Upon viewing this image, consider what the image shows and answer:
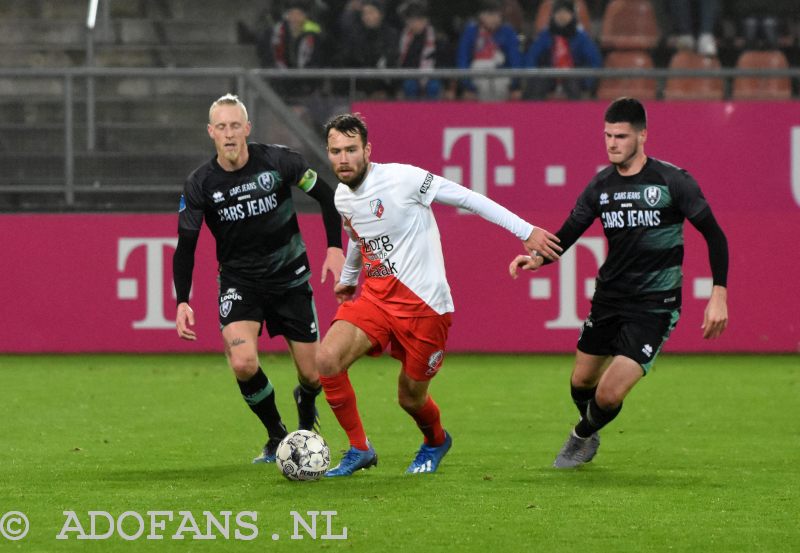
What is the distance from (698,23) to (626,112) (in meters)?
11.5

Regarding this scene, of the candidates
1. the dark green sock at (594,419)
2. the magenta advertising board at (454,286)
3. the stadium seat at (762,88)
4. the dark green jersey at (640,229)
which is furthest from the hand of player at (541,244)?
the stadium seat at (762,88)

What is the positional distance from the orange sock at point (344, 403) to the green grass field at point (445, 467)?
22 cm

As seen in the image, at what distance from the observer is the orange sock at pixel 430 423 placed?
308 inches

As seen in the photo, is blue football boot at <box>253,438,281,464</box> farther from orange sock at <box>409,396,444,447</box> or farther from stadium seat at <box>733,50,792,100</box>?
stadium seat at <box>733,50,792,100</box>


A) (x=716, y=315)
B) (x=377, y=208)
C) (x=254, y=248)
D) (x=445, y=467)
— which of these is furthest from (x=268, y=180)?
(x=716, y=315)

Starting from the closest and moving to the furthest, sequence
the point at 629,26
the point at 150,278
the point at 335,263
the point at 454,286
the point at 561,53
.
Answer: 1. the point at 335,263
2. the point at 150,278
3. the point at 454,286
4. the point at 561,53
5. the point at 629,26

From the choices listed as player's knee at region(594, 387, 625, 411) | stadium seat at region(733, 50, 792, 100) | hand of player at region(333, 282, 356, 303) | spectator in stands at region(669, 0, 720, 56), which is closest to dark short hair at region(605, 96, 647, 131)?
player's knee at region(594, 387, 625, 411)

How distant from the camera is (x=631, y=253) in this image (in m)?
7.96

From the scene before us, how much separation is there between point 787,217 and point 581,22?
428 centimetres

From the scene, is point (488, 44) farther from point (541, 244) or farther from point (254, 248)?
point (541, 244)

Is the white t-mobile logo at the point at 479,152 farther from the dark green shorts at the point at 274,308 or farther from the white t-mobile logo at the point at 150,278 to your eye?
the dark green shorts at the point at 274,308

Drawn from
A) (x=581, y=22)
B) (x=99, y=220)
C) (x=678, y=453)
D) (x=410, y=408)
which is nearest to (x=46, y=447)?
(x=410, y=408)

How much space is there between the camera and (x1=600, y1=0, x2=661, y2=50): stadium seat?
18.4m

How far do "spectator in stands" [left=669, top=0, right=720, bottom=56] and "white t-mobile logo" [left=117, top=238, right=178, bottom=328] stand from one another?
7284 millimetres
